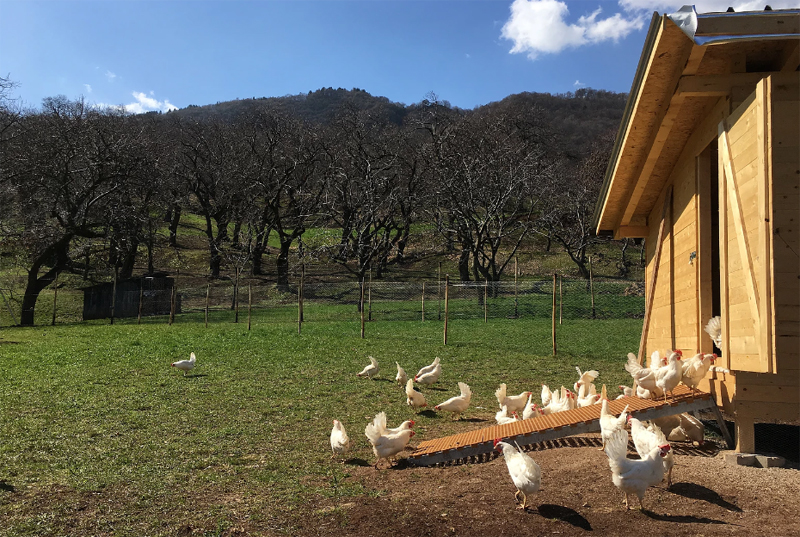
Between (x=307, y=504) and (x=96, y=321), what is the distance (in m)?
26.2

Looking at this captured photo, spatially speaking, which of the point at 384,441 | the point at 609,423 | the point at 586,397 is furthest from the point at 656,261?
the point at 384,441

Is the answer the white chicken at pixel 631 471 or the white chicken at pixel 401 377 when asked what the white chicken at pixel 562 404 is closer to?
the white chicken at pixel 631 471

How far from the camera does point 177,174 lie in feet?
147

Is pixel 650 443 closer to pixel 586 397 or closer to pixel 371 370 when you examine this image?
pixel 586 397

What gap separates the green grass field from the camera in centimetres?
534

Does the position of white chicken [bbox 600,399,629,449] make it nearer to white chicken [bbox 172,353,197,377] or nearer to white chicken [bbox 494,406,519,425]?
white chicken [bbox 494,406,519,425]

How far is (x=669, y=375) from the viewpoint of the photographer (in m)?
6.53

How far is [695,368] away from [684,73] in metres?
3.44

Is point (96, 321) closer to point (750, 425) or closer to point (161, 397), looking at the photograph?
point (161, 397)

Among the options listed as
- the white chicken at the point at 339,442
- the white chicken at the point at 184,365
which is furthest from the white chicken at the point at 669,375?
the white chicken at the point at 184,365

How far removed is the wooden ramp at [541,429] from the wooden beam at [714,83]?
3.48 m

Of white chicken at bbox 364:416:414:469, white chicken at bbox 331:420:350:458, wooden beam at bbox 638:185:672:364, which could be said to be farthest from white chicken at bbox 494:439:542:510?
wooden beam at bbox 638:185:672:364

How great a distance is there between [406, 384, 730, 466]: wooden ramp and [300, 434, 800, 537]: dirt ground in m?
0.25

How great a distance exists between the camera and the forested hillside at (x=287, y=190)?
111 feet
